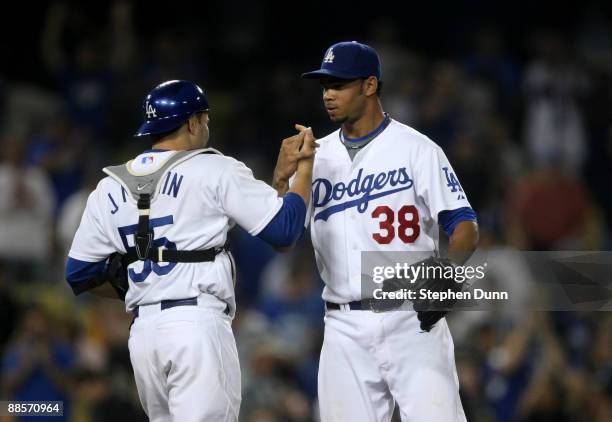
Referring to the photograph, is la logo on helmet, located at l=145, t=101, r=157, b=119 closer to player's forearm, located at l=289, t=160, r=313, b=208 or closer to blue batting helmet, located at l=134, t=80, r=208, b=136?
blue batting helmet, located at l=134, t=80, r=208, b=136

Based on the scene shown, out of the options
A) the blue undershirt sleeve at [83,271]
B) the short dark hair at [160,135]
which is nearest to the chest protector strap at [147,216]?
the short dark hair at [160,135]

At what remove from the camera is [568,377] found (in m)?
8.07

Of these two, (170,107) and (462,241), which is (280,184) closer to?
(170,107)

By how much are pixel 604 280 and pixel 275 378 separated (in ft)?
9.01

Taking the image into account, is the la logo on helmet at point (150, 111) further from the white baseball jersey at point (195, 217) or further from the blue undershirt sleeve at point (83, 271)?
the blue undershirt sleeve at point (83, 271)

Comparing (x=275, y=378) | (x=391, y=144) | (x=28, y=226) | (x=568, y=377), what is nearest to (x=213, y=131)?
(x=28, y=226)

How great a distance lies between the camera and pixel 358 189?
509cm

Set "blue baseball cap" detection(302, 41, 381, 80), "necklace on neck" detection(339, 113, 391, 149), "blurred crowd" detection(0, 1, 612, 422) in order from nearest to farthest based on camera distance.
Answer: "blue baseball cap" detection(302, 41, 381, 80) → "necklace on neck" detection(339, 113, 391, 149) → "blurred crowd" detection(0, 1, 612, 422)

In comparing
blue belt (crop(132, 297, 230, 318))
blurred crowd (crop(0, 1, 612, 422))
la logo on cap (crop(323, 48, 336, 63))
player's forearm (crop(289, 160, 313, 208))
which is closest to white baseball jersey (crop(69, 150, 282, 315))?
blue belt (crop(132, 297, 230, 318))

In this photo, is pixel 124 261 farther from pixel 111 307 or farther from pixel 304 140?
pixel 111 307

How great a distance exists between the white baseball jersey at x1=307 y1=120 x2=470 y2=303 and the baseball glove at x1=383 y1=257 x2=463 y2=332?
0.18 metres

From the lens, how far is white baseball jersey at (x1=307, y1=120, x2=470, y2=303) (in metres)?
4.98

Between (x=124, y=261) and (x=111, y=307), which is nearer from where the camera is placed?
(x=124, y=261)

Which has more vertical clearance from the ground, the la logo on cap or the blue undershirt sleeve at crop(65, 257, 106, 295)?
the la logo on cap
